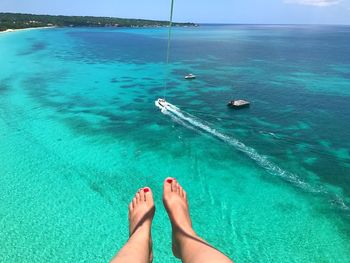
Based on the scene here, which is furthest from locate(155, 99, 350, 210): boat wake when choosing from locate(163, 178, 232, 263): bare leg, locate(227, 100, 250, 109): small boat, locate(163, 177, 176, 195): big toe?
locate(163, 178, 232, 263): bare leg

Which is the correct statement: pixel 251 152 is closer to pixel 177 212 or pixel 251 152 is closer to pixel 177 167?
pixel 177 167

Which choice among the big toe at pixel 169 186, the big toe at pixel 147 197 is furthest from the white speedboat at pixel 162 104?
the big toe at pixel 147 197

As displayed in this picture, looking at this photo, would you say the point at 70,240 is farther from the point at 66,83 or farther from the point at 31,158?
the point at 66,83

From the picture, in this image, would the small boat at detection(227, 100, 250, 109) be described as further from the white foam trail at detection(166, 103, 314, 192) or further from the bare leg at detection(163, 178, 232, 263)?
the bare leg at detection(163, 178, 232, 263)

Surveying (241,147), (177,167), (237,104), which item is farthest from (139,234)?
(237,104)

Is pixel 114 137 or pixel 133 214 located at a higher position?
pixel 133 214

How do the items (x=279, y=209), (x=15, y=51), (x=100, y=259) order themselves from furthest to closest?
(x=15, y=51) < (x=279, y=209) < (x=100, y=259)

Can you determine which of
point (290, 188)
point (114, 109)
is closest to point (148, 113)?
point (114, 109)

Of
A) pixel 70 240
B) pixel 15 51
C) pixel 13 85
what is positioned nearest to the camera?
pixel 70 240
